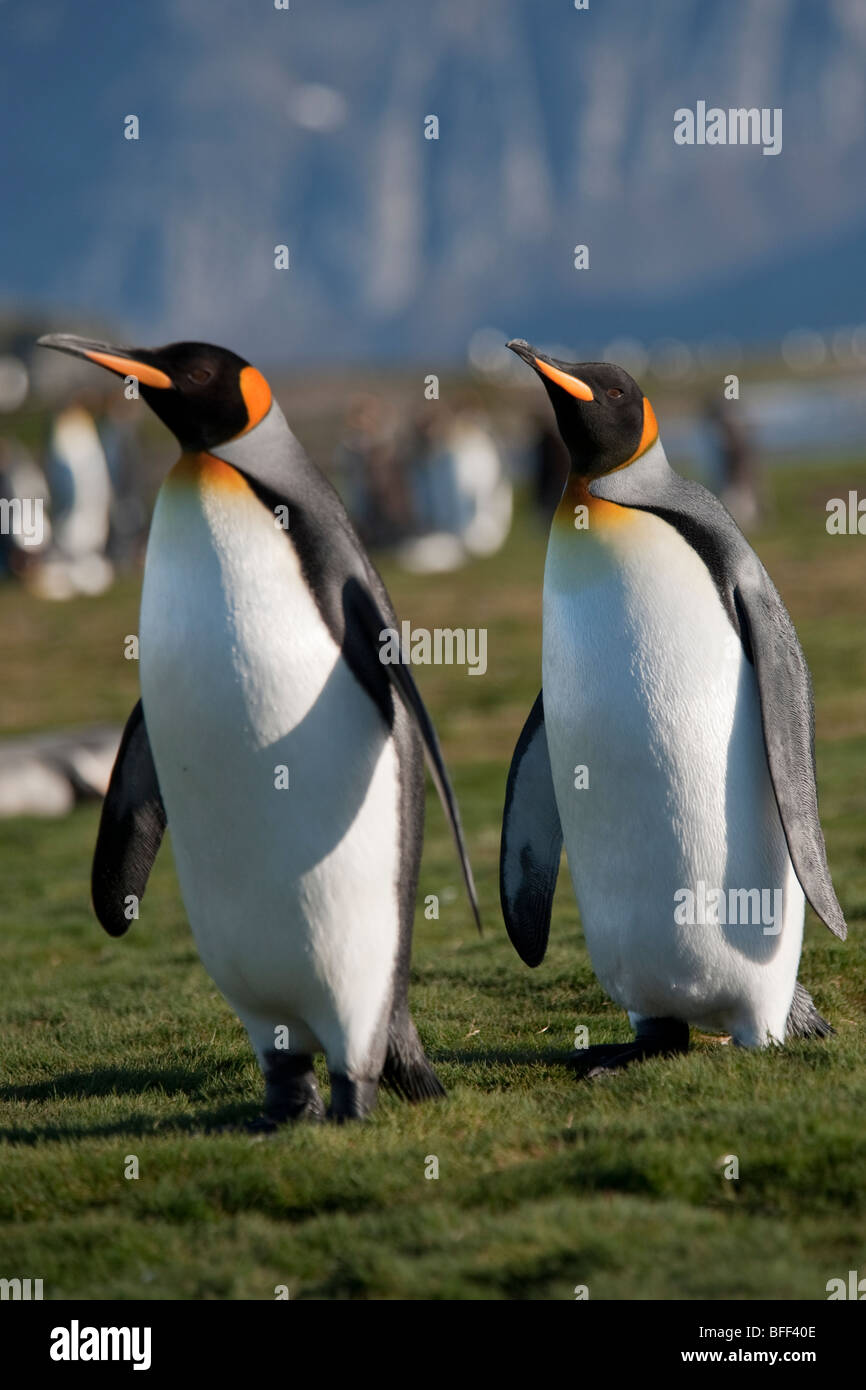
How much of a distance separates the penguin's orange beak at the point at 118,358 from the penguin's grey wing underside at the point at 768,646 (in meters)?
1.21

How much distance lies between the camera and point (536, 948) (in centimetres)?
507

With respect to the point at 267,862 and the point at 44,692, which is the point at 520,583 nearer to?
the point at 44,692

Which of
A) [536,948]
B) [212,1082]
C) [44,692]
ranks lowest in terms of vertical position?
[212,1082]

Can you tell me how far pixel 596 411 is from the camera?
440cm

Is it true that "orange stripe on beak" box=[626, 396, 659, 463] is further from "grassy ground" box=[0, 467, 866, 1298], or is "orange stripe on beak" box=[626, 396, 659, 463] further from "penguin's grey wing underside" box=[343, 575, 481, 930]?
"grassy ground" box=[0, 467, 866, 1298]

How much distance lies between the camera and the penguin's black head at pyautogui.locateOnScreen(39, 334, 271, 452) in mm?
4051

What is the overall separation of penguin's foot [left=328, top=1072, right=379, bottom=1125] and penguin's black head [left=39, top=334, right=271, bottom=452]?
1.63 metres

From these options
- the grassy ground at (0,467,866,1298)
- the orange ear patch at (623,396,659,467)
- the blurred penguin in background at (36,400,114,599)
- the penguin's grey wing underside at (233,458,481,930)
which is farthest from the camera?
the blurred penguin in background at (36,400,114,599)

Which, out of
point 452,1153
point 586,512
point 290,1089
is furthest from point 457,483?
point 452,1153

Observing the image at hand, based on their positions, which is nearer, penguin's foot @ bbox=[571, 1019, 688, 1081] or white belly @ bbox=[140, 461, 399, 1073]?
white belly @ bbox=[140, 461, 399, 1073]

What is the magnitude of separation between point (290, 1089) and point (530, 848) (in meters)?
1.17

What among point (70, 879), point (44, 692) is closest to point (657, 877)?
point (70, 879)

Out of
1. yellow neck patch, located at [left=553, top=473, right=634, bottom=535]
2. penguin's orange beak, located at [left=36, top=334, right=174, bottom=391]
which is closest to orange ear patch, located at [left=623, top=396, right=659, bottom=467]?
yellow neck patch, located at [left=553, top=473, right=634, bottom=535]
